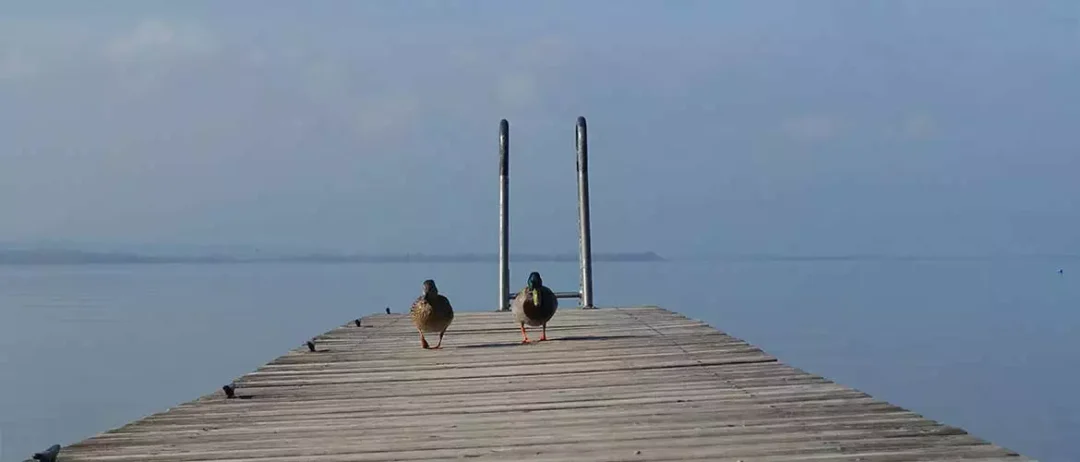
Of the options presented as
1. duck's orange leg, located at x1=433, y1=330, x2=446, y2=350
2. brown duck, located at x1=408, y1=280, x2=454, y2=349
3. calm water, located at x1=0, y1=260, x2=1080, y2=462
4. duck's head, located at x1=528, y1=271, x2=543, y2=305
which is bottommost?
calm water, located at x1=0, y1=260, x2=1080, y2=462

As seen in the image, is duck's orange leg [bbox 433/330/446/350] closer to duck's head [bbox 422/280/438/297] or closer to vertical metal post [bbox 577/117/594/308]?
duck's head [bbox 422/280/438/297]

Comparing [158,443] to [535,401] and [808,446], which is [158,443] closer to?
[535,401]

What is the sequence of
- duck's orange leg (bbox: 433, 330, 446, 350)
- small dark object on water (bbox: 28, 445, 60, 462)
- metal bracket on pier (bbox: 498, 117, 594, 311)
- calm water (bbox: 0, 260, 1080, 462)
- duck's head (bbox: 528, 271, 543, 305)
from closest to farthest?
small dark object on water (bbox: 28, 445, 60, 462) < duck's orange leg (bbox: 433, 330, 446, 350) < duck's head (bbox: 528, 271, 543, 305) < metal bracket on pier (bbox: 498, 117, 594, 311) < calm water (bbox: 0, 260, 1080, 462)

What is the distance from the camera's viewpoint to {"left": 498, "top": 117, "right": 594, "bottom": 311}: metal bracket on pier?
11945 mm

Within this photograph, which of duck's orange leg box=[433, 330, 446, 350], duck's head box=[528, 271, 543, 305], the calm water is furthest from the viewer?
the calm water

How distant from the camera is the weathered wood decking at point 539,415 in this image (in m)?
4.13

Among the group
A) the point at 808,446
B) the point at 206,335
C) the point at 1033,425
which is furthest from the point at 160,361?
the point at 808,446

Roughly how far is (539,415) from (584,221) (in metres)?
7.40

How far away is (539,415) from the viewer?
16.0 ft

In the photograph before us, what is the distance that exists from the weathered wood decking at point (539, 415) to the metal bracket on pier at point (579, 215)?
4.37m

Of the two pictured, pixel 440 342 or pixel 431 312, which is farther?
pixel 440 342

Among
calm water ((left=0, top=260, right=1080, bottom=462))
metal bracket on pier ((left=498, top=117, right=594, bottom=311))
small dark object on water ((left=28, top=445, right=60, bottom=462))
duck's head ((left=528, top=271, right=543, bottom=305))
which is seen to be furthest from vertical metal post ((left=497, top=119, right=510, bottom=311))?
small dark object on water ((left=28, top=445, right=60, bottom=462))

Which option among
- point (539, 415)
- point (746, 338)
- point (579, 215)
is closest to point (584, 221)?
point (579, 215)

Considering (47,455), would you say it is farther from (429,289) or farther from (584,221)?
(584,221)
